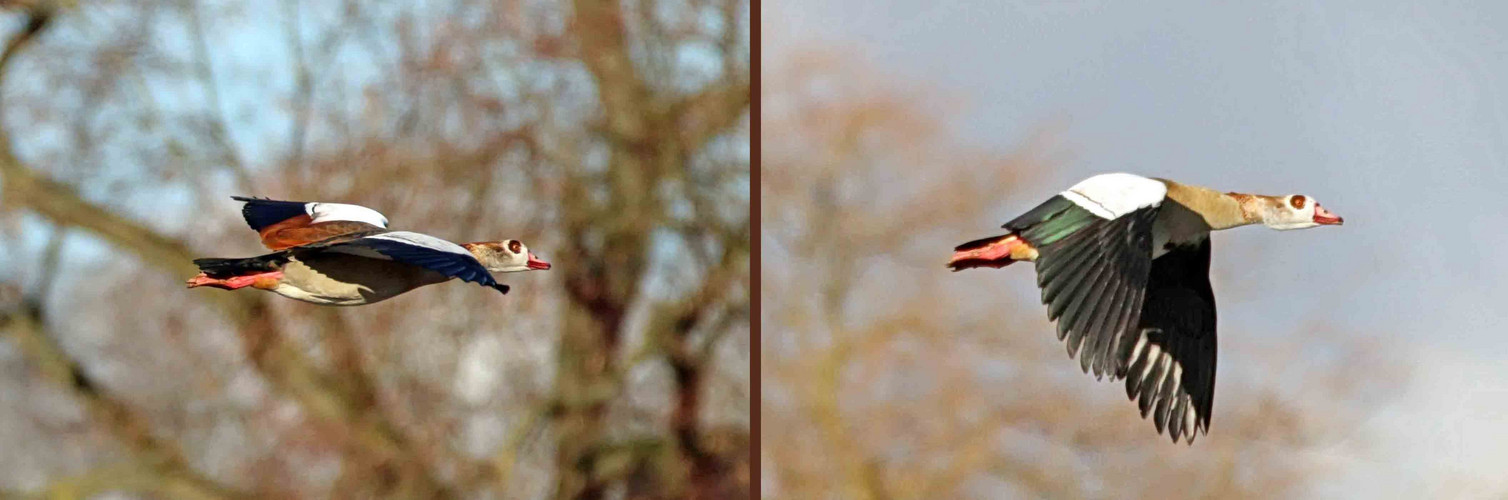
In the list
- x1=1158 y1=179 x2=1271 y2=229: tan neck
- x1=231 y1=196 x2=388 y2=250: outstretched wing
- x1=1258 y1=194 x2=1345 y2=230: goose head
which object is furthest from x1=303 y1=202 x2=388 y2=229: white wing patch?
x1=1258 y1=194 x2=1345 y2=230: goose head

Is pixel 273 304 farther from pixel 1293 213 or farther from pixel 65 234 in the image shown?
pixel 1293 213

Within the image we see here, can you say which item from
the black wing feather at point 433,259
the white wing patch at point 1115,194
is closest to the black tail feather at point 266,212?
the black wing feather at point 433,259

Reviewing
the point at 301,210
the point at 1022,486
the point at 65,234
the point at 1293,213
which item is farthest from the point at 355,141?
the point at 1293,213


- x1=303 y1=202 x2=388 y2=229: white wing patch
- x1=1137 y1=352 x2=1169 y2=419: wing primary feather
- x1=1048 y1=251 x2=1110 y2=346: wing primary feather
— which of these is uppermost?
x1=303 y1=202 x2=388 y2=229: white wing patch

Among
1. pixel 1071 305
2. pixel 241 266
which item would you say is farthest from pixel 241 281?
pixel 1071 305

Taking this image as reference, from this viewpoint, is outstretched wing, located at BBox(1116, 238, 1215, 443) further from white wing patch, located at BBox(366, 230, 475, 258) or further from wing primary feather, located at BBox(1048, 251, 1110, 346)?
white wing patch, located at BBox(366, 230, 475, 258)

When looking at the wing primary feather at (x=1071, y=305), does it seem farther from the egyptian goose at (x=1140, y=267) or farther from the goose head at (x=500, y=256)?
the goose head at (x=500, y=256)
